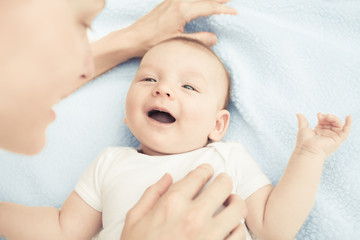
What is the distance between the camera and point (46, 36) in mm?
588

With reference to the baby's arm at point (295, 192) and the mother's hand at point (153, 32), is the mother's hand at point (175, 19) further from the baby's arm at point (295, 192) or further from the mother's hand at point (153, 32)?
the baby's arm at point (295, 192)

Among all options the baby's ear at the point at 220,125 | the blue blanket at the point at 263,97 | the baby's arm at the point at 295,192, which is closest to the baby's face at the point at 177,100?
the baby's ear at the point at 220,125

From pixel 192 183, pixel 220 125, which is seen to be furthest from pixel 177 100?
pixel 192 183

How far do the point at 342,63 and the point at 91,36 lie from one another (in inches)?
36.1

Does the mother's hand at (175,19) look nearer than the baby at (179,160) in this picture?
No

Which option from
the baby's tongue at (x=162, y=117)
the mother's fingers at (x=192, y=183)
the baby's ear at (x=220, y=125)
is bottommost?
the baby's ear at (x=220, y=125)

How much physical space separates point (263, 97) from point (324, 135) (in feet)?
0.93

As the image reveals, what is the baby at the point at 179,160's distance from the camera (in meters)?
0.92

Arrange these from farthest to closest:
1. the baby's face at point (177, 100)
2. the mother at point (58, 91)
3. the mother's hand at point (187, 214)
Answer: the baby's face at point (177, 100) → the mother's hand at point (187, 214) → the mother at point (58, 91)

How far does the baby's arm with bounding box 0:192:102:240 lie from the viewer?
96 cm

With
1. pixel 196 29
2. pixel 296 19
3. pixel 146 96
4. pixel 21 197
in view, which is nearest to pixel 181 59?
pixel 146 96

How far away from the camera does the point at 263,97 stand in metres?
1.20

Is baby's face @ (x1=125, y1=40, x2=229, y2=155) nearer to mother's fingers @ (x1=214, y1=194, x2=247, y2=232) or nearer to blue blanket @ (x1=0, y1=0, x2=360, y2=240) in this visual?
blue blanket @ (x1=0, y1=0, x2=360, y2=240)

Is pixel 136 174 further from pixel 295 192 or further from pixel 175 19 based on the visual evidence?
pixel 175 19
